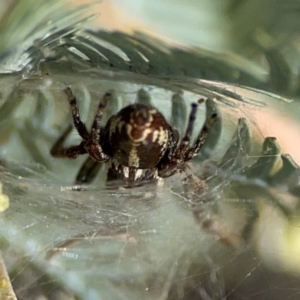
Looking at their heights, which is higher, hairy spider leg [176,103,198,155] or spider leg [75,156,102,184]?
hairy spider leg [176,103,198,155]

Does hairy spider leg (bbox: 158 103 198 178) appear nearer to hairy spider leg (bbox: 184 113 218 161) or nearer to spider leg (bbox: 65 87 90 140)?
hairy spider leg (bbox: 184 113 218 161)

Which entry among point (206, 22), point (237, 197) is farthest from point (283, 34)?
point (237, 197)

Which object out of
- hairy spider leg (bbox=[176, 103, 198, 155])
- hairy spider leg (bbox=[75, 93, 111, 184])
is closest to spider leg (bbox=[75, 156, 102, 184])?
hairy spider leg (bbox=[75, 93, 111, 184])

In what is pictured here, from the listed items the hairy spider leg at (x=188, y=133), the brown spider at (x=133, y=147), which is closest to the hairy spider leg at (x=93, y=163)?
the brown spider at (x=133, y=147)

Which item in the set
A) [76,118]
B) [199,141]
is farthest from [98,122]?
[199,141]

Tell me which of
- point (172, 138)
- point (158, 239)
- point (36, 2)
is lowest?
point (158, 239)

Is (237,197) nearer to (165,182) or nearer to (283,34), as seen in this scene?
(165,182)

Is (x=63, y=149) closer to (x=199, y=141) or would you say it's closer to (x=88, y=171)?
(x=88, y=171)
